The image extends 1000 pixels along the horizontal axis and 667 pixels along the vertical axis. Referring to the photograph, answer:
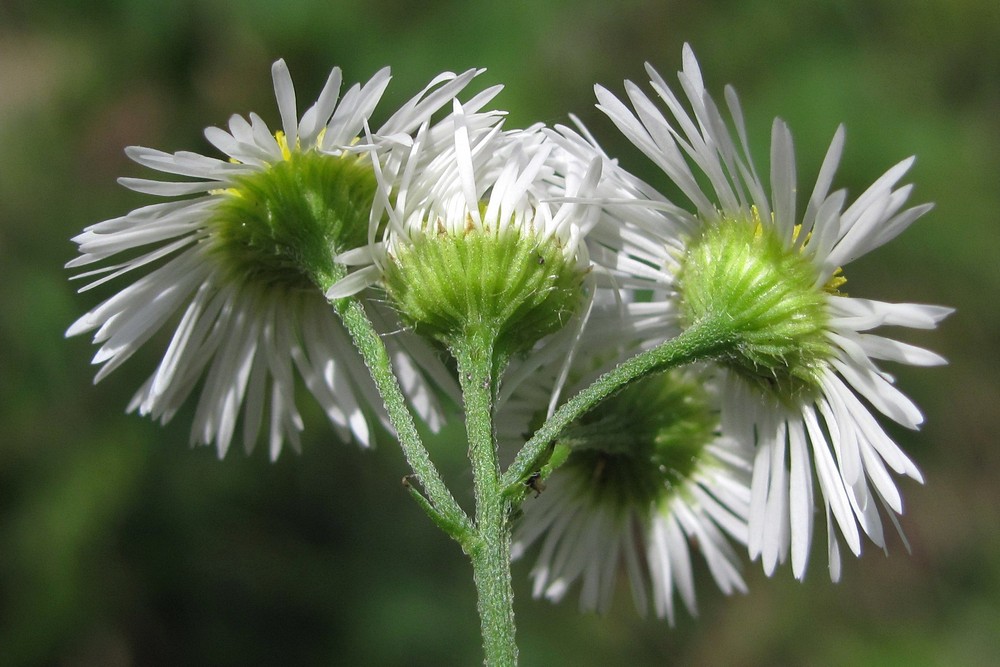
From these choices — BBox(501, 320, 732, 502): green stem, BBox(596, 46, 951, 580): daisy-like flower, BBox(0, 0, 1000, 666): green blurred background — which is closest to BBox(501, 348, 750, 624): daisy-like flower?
BBox(596, 46, 951, 580): daisy-like flower

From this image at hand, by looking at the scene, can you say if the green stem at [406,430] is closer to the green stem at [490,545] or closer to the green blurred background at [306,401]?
the green stem at [490,545]

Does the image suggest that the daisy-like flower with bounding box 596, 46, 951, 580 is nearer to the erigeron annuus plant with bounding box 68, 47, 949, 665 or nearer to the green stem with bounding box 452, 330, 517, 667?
the erigeron annuus plant with bounding box 68, 47, 949, 665

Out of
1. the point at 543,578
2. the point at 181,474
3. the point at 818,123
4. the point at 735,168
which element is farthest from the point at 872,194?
the point at 181,474

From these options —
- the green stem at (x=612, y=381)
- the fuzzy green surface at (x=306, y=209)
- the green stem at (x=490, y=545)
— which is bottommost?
the green stem at (x=490, y=545)

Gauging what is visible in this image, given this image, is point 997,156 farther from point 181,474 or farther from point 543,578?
point 181,474

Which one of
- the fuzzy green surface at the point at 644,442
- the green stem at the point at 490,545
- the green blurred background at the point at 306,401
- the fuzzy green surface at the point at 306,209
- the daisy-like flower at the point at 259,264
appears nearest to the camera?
the green stem at the point at 490,545

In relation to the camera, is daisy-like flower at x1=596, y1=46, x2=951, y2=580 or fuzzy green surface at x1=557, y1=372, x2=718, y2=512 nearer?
daisy-like flower at x1=596, y1=46, x2=951, y2=580

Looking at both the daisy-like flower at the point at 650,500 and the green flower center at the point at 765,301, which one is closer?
the green flower center at the point at 765,301

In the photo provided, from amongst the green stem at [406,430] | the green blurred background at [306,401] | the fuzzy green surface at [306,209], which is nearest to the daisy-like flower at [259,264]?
the fuzzy green surface at [306,209]
